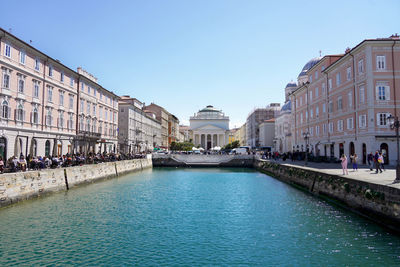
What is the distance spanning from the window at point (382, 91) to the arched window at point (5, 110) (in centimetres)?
3862

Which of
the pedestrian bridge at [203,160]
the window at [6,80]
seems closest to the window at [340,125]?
the pedestrian bridge at [203,160]

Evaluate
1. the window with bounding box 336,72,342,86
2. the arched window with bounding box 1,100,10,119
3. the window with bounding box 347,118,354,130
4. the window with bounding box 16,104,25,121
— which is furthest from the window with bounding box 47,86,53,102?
the window with bounding box 336,72,342,86

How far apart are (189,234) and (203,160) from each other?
49.5 metres

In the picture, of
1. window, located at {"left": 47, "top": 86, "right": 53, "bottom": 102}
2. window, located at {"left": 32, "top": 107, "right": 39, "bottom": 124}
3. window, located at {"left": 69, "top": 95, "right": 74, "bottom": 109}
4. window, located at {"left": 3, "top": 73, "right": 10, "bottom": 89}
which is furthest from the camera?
window, located at {"left": 69, "top": 95, "right": 74, "bottom": 109}

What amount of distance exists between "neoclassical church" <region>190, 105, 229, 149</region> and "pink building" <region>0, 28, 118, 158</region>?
3401 inches

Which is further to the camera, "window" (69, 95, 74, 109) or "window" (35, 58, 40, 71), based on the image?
"window" (69, 95, 74, 109)

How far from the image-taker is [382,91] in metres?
32.4

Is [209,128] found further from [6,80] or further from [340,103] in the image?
[6,80]

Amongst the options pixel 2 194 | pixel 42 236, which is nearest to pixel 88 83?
pixel 2 194

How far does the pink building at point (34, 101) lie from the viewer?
29.2 metres

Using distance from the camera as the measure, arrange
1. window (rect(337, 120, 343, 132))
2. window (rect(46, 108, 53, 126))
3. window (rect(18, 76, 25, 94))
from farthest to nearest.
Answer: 1. window (rect(337, 120, 343, 132))
2. window (rect(46, 108, 53, 126))
3. window (rect(18, 76, 25, 94))

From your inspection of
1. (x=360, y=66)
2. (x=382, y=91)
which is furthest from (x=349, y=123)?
(x=360, y=66)

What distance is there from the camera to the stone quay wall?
1307 cm

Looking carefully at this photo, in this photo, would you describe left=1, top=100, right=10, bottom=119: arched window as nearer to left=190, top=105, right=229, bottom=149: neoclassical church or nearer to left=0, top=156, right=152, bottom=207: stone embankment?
left=0, top=156, right=152, bottom=207: stone embankment
